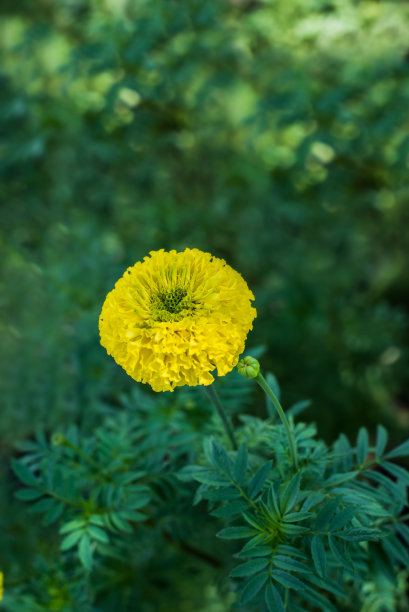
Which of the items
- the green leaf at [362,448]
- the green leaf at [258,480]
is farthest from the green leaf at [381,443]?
the green leaf at [258,480]

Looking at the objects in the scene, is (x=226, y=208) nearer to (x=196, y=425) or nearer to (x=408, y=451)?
(x=196, y=425)

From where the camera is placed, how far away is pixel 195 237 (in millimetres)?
2121

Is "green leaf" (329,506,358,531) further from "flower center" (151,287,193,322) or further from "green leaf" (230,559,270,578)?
"flower center" (151,287,193,322)

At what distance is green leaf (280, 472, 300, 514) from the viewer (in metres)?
0.72

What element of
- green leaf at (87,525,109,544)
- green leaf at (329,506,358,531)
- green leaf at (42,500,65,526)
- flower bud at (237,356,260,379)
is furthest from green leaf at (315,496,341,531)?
green leaf at (42,500,65,526)

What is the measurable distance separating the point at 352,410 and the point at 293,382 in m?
0.21

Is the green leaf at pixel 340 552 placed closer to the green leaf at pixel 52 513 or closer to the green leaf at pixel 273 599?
the green leaf at pixel 273 599

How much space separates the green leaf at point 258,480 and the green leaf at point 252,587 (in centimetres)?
10

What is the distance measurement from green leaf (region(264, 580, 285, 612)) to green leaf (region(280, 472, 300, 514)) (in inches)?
3.8

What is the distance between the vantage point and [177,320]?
70 cm

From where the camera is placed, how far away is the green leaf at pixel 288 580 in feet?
2.25

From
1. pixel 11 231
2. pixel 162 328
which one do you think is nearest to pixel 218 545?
pixel 162 328

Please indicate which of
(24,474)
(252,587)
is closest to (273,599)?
(252,587)

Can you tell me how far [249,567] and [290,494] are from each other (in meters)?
0.11
